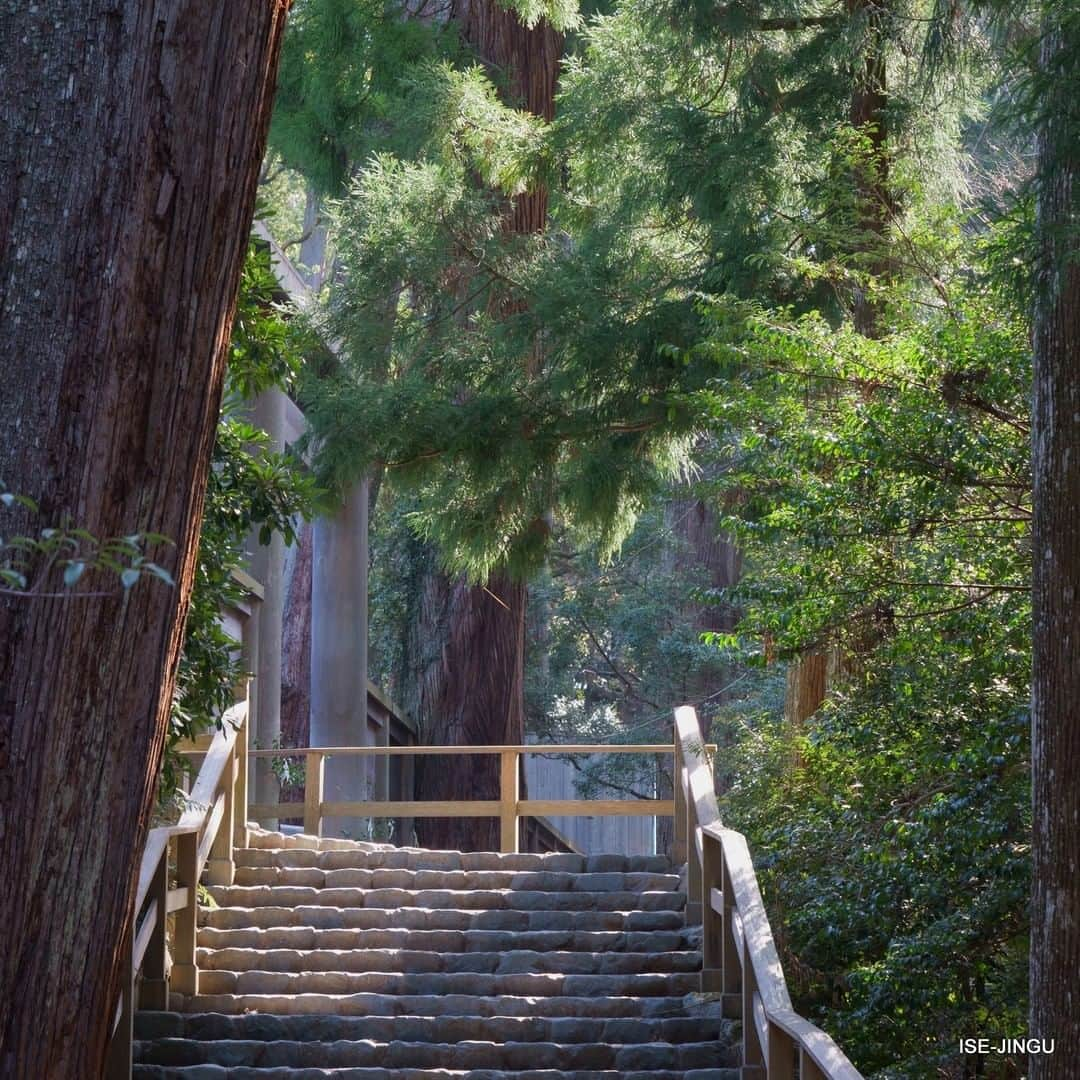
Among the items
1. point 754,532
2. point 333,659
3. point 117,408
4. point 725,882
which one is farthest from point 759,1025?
point 333,659

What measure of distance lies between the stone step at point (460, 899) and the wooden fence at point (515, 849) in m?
0.22

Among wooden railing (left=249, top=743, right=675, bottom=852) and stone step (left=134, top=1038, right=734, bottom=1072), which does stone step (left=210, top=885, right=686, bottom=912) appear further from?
stone step (left=134, top=1038, right=734, bottom=1072)

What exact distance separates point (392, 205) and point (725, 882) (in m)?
6.42

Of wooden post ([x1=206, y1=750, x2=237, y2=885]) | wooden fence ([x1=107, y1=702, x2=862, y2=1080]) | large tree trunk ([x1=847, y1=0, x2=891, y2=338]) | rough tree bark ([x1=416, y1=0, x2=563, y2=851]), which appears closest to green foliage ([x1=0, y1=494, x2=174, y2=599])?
wooden fence ([x1=107, y1=702, x2=862, y2=1080])

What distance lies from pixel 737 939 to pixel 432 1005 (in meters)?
1.85

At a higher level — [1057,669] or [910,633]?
[910,633]

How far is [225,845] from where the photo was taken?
9422 mm

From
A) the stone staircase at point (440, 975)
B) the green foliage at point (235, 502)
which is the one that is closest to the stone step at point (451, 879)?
the stone staircase at point (440, 975)

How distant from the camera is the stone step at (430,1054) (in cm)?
725

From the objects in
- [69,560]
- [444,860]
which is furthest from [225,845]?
[69,560]

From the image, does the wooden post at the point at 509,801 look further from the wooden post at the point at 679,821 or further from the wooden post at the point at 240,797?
the wooden post at the point at 240,797

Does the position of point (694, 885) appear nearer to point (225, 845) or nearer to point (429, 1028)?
point (429, 1028)

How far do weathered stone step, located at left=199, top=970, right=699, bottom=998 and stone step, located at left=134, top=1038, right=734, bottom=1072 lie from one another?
1.99 ft

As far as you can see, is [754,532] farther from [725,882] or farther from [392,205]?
[392,205]
